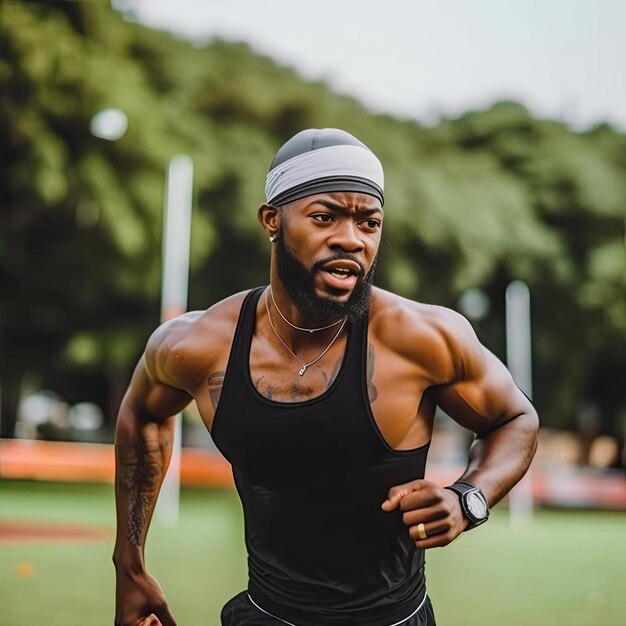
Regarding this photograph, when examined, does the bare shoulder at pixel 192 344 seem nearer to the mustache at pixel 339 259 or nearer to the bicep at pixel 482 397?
the mustache at pixel 339 259

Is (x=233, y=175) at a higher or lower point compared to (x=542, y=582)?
higher

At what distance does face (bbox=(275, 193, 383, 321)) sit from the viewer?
3.04 meters

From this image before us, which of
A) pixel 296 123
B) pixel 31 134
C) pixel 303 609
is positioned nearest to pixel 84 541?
pixel 31 134

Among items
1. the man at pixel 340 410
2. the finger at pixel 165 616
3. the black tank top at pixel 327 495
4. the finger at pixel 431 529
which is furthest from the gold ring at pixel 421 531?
the finger at pixel 165 616

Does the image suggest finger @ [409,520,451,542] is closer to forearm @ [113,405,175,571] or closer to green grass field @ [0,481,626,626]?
forearm @ [113,405,175,571]

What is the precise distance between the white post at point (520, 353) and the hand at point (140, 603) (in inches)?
580

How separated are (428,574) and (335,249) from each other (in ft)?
25.5

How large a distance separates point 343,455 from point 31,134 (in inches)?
681

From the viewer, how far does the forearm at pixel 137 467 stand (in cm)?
367

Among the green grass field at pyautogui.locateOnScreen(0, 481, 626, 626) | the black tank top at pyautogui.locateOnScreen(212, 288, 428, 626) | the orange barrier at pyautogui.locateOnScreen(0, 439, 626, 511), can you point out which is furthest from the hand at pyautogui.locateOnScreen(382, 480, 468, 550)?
the orange barrier at pyautogui.locateOnScreen(0, 439, 626, 511)

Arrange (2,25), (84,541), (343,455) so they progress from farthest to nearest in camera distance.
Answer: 1. (2,25)
2. (84,541)
3. (343,455)

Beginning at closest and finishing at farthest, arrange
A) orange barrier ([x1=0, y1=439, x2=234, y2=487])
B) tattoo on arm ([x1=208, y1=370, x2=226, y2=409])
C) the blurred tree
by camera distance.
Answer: tattoo on arm ([x1=208, y1=370, x2=226, y2=409]) < the blurred tree < orange barrier ([x1=0, y1=439, x2=234, y2=487])

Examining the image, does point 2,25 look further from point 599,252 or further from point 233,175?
point 599,252

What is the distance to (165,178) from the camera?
2061cm
